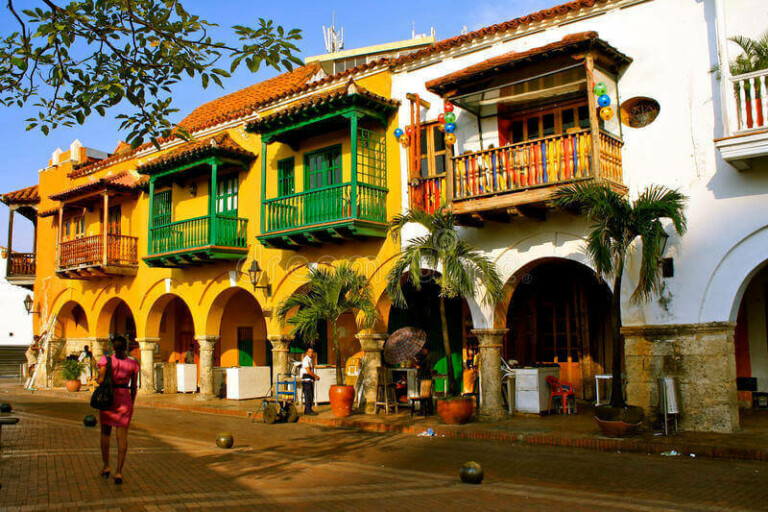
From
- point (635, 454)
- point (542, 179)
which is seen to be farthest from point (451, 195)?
point (635, 454)

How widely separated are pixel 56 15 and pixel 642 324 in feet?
32.1

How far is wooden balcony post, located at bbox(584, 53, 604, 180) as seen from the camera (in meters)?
11.4

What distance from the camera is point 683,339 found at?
11.3 metres

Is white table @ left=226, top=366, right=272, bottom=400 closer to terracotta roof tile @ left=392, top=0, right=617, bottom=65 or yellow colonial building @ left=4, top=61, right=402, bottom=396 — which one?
yellow colonial building @ left=4, top=61, right=402, bottom=396

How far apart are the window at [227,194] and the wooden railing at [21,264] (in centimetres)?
1236

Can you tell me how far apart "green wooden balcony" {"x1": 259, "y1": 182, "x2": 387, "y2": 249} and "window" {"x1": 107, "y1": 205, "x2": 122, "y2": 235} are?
948 centimetres

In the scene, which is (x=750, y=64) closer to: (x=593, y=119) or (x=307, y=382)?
(x=593, y=119)

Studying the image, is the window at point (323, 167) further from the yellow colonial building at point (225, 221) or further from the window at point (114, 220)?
the window at point (114, 220)

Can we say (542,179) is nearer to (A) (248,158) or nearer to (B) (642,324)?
(B) (642,324)

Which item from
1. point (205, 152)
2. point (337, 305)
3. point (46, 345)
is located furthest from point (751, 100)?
point (46, 345)

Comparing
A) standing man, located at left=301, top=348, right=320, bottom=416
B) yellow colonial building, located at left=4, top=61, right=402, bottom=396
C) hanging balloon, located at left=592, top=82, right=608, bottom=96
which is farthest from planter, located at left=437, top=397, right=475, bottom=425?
hanging balloon, located at left=592, top=82, right=608, bottom=96

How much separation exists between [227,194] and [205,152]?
1.74 meters

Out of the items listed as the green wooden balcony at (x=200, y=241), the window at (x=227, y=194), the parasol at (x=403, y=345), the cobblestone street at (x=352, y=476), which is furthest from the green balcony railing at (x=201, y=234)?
the cobblestone street at (x=352, y=476)

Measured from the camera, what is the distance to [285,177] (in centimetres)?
1819
